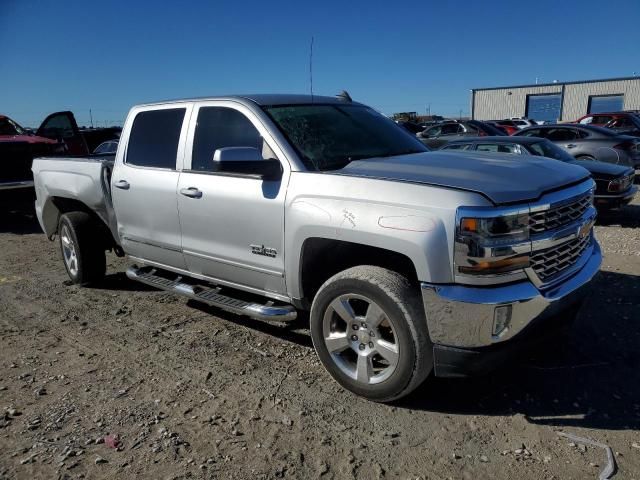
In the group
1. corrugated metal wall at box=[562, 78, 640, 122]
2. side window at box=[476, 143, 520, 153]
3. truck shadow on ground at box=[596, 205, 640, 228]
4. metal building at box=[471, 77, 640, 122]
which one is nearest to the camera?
side window at box=[476, 143, 520, 153]

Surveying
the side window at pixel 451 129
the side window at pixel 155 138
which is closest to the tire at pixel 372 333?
the side window at pixel 155 138

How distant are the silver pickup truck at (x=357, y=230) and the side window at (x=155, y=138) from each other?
0.05 feet

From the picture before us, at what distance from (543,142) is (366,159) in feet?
19.6

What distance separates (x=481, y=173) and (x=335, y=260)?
1.10 meters

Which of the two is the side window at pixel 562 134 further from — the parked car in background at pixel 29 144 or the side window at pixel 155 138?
the parked car in background at pixel 29 144

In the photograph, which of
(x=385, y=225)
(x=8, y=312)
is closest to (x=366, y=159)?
(x=385, y=225)

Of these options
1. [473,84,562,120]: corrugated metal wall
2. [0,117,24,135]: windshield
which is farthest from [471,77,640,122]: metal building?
[0,117,24,135]: windshield

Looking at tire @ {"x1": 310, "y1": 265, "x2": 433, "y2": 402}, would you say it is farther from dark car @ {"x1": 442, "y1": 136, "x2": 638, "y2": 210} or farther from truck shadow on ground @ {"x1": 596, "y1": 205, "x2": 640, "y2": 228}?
truck shadow on ground @ {"x1": 596, "y1": 205, "x2": 640, "y2": 228}

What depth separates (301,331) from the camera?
173 inches

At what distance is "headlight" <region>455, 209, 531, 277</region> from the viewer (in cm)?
262

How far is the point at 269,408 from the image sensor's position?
318 centimetres

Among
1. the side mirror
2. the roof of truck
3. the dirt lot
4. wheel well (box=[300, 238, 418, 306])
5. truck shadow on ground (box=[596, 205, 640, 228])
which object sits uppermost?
the roof of truck

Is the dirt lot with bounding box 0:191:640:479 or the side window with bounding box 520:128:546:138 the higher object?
the side window with bounding box 520:128:546:138

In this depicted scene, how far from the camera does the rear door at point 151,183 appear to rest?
14.0 ft
